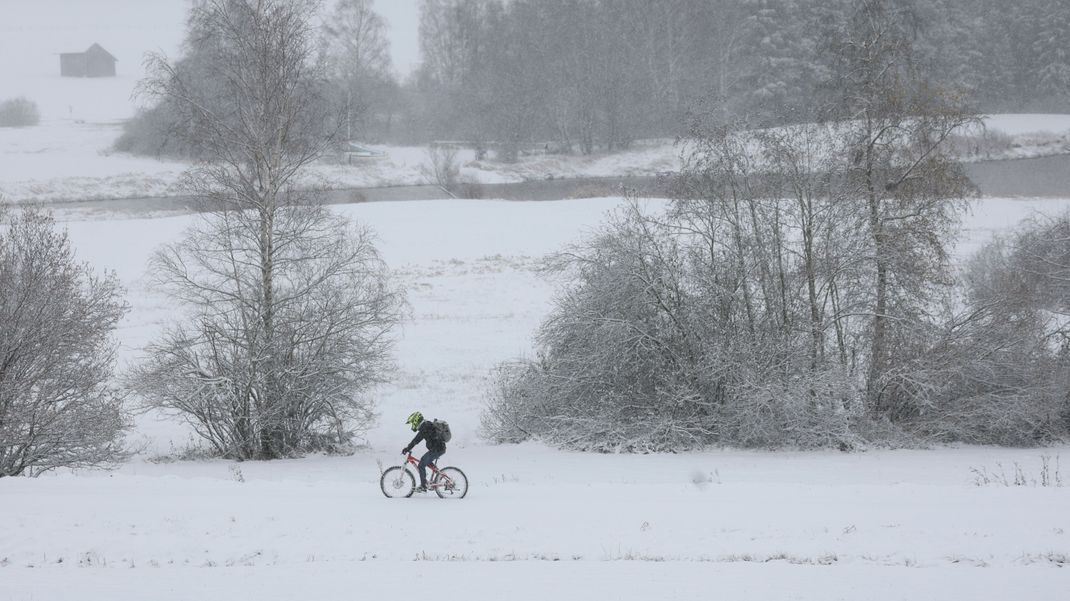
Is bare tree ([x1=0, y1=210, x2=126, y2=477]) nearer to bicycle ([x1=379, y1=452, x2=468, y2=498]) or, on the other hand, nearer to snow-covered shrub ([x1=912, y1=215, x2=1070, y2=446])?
bicycle ([x1=379, y1=452, x2=468, y2=498])

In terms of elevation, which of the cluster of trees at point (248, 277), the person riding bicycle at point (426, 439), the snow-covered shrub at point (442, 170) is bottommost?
the person riding bicycle at point (426, 439)

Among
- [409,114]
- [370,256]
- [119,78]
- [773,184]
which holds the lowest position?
[370,256]

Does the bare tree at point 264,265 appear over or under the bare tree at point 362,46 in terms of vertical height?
under

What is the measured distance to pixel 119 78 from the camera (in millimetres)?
122250

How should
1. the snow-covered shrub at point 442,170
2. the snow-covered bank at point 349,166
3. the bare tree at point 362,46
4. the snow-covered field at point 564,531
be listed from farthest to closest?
1. the bare tree at point 362,46
2. the snow-covered shrub at point 442,170
3. the snow-covered bank at point 349,166
4. the snow-covered field at point 564,531

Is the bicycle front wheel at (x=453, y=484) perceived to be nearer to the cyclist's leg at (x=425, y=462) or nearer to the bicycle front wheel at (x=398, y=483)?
the cyclist's leg at (x=425, y=462)

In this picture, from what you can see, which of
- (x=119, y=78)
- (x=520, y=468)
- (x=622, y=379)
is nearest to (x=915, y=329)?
(x=622, y=379)

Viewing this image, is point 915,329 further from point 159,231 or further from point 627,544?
point 159,231

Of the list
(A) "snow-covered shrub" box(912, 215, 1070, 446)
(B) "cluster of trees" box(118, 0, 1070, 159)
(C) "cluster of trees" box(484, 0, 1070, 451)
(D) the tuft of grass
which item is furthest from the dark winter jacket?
(B) "cluster of trees" box(118, 0, 1070, 159)

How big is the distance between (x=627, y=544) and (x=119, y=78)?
430 ft

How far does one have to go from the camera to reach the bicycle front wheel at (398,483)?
1330cm

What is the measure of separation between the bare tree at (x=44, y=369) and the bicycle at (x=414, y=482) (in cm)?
626

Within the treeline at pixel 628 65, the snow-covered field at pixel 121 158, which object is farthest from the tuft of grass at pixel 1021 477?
the treeline at pixel 628 65

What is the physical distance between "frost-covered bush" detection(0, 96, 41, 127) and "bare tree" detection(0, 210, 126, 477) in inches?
3326
